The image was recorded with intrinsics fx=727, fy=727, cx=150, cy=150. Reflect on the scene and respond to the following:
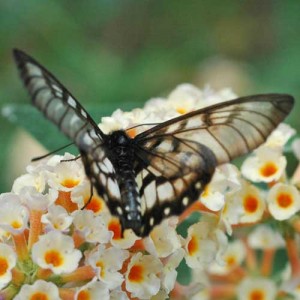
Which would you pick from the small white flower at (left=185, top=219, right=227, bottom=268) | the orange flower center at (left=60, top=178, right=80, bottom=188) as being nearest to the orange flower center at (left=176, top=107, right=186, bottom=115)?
the small white flower at (left=185, top=219, right=227, bottom=268)

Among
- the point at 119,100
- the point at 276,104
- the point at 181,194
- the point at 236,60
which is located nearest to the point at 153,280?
the point at 181,194

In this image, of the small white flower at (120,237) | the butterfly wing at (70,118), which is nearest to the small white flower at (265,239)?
the small white flower at (120,237)

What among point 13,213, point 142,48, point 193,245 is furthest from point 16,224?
point 142,48

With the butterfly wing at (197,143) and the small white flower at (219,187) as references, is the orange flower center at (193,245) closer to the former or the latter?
the small white flower at (219,187)

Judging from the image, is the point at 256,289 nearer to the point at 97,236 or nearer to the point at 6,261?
the point at 97,236

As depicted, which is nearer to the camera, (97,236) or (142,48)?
(97,236)

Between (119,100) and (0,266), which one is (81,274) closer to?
(0,266)
